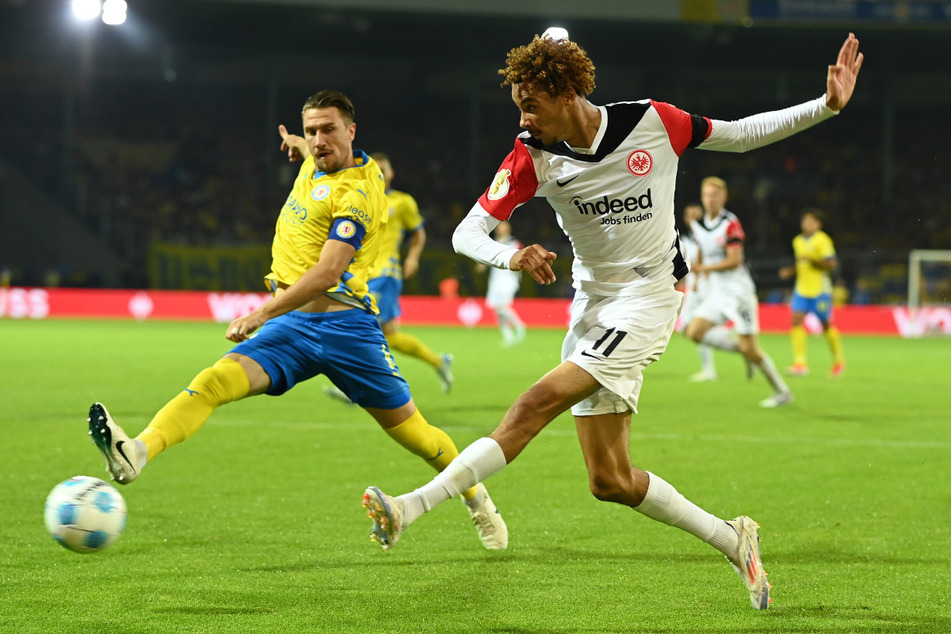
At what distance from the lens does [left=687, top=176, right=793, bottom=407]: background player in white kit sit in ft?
39.6

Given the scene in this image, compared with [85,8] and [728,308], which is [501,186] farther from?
[85,8]

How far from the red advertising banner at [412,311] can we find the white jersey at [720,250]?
40.4 ft

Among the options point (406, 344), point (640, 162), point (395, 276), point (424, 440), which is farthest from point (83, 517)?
point (406, 344)

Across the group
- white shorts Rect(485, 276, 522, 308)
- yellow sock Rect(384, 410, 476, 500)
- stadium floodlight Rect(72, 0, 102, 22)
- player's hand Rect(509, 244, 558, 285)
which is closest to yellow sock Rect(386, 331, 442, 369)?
yellow sock Rect(384, 410, 476, 500)

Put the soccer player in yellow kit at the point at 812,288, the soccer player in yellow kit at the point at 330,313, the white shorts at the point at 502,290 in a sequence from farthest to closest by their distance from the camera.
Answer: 1. the white shorts at the point at 502,290
2. the soccer player in yellow kit at the point at 812,288
3. the soccer player in yellow kit at the point at 330,313

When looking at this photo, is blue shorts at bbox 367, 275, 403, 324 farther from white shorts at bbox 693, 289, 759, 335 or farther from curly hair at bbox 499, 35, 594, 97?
curly hair at bbox 499, 35, 594, 97

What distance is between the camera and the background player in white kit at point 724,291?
39.6ft

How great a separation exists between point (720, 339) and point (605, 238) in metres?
8.13

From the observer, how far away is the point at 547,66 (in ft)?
13.9

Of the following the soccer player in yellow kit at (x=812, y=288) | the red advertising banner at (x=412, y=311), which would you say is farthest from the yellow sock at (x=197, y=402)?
the red advertising banner at (x=412, y=311)

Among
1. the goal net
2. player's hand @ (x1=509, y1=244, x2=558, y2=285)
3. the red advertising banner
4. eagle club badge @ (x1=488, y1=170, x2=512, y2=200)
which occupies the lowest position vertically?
the red advertising banner

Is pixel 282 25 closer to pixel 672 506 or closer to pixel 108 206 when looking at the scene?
pixel 108 206

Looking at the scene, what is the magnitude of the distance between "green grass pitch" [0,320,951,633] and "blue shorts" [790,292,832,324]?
352 cm

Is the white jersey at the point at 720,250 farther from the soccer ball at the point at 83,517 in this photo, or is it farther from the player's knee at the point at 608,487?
the soccer ball at the point at 83,517
